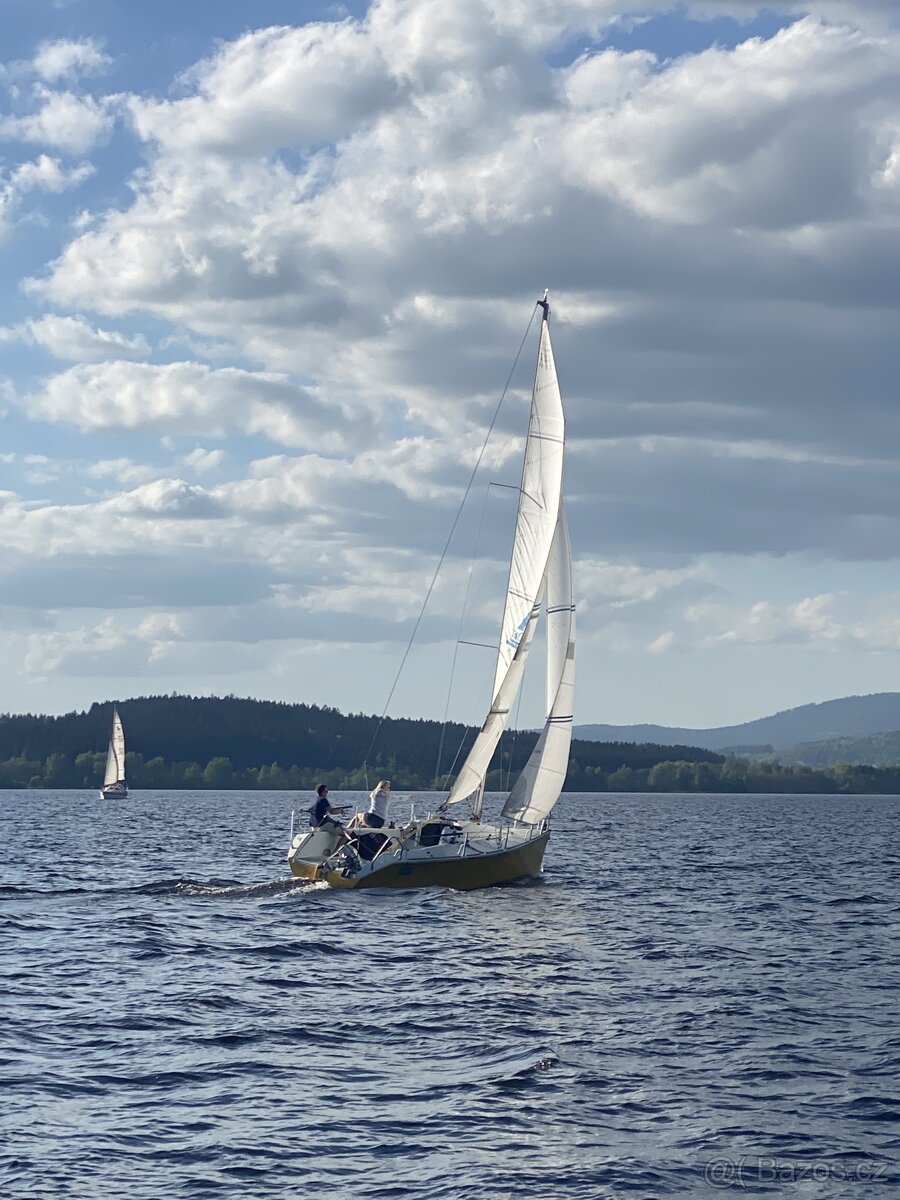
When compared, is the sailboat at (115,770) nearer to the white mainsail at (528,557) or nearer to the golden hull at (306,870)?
the golden hull at (306,870)

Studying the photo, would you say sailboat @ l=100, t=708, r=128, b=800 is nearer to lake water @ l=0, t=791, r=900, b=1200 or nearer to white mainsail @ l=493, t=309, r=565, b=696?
lake water @ l=0, t=791, r=900, b=1200

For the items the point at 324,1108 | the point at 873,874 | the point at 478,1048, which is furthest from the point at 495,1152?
the point at 873,874

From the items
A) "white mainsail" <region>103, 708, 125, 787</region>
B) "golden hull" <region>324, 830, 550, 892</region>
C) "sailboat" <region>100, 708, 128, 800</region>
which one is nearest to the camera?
"golden hull" <region>324, 830, 550, 892</region>

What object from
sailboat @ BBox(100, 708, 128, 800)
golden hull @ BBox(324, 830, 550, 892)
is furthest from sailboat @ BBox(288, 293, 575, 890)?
sailboat @ BBox(100, 708, 128, 800)

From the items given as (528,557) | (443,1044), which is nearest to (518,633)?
(528,557)

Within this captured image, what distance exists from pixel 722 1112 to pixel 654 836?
78.5 meters

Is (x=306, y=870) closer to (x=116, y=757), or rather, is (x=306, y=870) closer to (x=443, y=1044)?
(x=443, y=1044)

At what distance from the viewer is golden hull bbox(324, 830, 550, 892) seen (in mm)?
40875

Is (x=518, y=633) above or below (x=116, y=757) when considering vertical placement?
above

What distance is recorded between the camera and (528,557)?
43.9m

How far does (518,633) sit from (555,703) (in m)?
2.65

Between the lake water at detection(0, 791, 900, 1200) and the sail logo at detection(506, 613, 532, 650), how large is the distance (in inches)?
278

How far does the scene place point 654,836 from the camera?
95.5 metres

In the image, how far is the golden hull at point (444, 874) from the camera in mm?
40875
